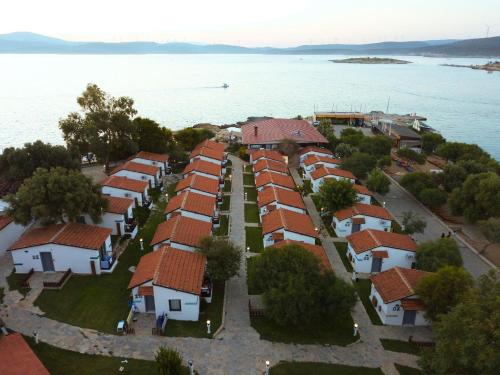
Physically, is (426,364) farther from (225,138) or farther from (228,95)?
(228,95)

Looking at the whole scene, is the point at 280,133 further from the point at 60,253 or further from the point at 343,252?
the point at 60,253

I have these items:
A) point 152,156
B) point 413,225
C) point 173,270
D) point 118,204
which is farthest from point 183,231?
point 152,156

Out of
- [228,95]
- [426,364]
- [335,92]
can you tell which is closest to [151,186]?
[426,364]

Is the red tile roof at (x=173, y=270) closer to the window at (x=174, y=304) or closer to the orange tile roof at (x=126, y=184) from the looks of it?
the window at (x=174, y=304)

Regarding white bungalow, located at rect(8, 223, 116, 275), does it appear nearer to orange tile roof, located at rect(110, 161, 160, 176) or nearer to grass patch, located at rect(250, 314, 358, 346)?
grass patch, located at rect(250, 314, 358, 346)

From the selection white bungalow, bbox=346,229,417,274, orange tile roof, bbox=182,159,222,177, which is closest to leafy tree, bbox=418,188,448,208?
white bungalow, bbox=346,229,417,274

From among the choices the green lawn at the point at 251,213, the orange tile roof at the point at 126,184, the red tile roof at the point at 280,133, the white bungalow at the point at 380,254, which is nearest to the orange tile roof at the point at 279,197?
the green lawn at the point at 251,213
